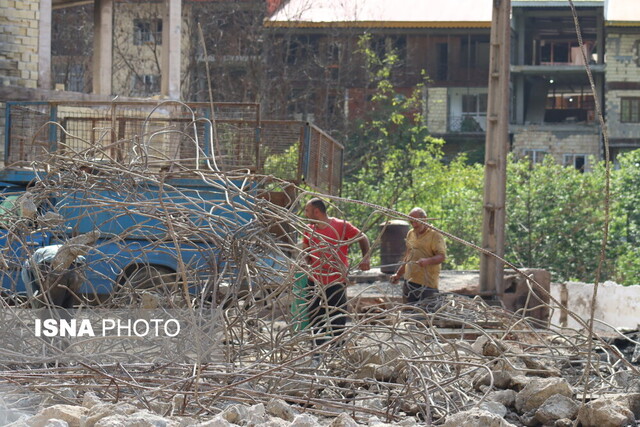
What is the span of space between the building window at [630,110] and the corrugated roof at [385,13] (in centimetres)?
621

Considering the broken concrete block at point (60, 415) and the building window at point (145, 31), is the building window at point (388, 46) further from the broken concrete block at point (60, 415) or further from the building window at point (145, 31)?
the broken concrete block at point (60, 415)

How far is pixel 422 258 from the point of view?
11398 millimetres

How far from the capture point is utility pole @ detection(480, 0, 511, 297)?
14344 millimetres

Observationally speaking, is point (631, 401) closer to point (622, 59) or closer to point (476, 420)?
point (476, 420)

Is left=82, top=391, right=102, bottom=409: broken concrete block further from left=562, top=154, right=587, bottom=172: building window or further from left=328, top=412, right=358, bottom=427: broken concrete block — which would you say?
left=562, top=154, right=587, bottom=172: building window

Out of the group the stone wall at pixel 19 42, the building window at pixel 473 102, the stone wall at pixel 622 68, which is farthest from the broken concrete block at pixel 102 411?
the building window at pixel 473 102

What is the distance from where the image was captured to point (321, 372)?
25.7 feet

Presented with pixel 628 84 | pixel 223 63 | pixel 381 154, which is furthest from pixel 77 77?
pixel 628 84

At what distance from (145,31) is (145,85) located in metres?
2.18

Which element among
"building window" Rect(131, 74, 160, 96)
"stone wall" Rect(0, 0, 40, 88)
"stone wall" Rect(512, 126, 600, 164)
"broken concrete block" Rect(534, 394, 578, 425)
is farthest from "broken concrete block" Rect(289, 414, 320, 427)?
"stone wall" Rect(512, 126, 600, 164)

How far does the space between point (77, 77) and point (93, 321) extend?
29.9 m

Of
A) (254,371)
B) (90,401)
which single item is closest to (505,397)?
(254,371)

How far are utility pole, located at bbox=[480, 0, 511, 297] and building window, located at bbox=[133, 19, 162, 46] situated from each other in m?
22.9

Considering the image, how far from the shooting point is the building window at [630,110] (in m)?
42.5
